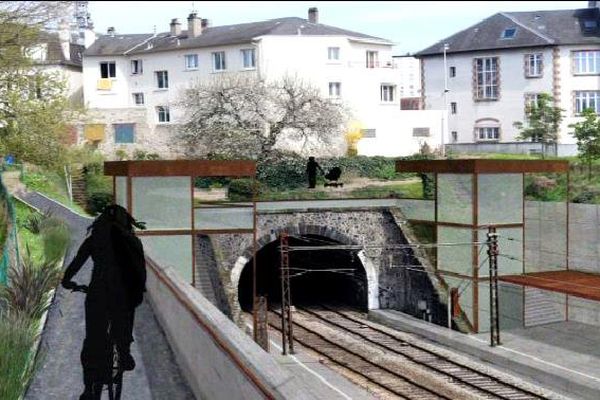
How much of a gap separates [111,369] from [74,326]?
5110mm

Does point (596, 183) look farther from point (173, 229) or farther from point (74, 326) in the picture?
point (74, 326)

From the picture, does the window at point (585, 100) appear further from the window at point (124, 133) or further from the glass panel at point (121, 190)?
the glass panel at point (121, 190)

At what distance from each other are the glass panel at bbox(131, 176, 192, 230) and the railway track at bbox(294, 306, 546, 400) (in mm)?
8778

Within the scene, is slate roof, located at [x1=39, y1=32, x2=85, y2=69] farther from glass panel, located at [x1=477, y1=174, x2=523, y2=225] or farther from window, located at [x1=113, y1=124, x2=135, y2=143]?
glass panel, located at [x1=477, y1=174, x2=523, y2=225]

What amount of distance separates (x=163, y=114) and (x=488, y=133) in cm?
2178

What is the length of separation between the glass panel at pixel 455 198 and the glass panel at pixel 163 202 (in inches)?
403

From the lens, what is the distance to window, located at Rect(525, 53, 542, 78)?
183 ft

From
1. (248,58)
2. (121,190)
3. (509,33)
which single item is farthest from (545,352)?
(509,33)

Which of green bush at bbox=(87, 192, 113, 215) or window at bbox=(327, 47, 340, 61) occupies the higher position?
window at bbox=(327, 47, 340, 61)

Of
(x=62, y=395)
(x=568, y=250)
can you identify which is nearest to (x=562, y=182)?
(x=568, y=250)

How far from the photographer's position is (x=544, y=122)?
51125mm

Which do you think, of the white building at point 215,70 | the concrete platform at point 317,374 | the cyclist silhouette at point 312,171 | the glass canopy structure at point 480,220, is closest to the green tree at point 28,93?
the concrete platform at point 317,374

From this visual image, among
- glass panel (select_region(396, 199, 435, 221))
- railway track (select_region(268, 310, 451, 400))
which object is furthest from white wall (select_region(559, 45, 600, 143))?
railway track (select_region(268, 310, 451, 400))

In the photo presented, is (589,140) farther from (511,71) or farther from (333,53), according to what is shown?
(333,53)
